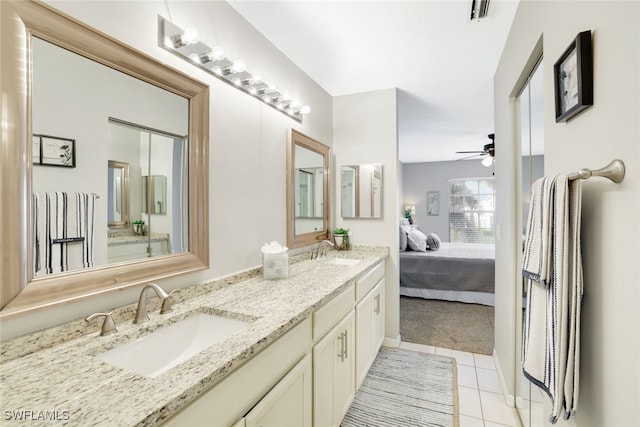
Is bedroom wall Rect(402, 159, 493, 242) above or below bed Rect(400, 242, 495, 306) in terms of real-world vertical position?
above

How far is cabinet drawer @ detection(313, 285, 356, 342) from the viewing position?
1405 mm

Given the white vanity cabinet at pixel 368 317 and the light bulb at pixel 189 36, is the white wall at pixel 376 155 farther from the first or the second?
the light bulb at pixel 189 36

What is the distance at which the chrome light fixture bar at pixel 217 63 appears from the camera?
130cm

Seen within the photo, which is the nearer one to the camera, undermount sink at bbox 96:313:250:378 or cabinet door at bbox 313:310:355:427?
undermount sink at bbox 96:313:250:378

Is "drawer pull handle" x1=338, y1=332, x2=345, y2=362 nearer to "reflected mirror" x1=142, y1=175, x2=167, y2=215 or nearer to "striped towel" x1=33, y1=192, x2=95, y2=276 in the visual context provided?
"reflected mirror" x1=142, y1=175, x2=167, y2=215

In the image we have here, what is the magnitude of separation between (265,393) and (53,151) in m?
1.07

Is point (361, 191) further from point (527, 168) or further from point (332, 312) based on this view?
point (332, 312)

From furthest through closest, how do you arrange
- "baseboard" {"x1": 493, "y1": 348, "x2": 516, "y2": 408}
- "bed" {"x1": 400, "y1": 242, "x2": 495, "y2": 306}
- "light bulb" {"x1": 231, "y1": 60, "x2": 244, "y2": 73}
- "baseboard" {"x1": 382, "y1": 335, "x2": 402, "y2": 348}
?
"bed" {"x1": 400, "y1": 242, "x2": 495, "y2": 306}
"baseboard" {"x1": 382, "y1": 335, "x2": 402, "y2": 348}
"baseboard" {"x1": 493, "y1": 348, "x2": 516, "y2": 408}
"light bulb" {"x1": 231, "y1": 60, "x2": 244, "y2": 73}

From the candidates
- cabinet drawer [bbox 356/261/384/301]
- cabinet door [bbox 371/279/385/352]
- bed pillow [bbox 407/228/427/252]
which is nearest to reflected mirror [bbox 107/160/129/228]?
cabinet drawer [bbox 356/261/384/301]

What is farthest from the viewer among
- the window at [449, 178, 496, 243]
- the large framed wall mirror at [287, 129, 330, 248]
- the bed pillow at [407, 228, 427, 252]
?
the window at [449, 178, 496, 243]

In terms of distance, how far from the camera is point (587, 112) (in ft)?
2.83

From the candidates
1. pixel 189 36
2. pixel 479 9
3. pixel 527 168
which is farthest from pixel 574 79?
pixel 189 36

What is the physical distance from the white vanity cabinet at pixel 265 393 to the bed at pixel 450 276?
11.0ft

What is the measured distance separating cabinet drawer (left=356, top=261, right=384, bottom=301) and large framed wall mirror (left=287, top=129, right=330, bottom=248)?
1.97 ft
